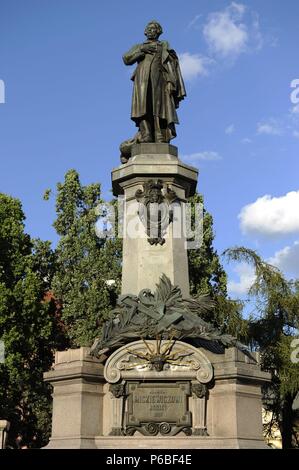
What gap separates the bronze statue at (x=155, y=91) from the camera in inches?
564

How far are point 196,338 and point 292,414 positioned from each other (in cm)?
1264


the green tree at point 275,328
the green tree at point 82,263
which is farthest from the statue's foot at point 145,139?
the green tree at point 82,263

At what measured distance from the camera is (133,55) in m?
14.5

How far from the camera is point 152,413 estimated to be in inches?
430

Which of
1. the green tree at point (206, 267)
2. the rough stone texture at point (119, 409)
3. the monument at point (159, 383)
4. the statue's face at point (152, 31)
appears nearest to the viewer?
the rough stone texture at point (119, 409)

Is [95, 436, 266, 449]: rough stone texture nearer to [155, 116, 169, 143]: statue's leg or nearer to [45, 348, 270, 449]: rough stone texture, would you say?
[45, 348, 270, 449]: rough stone texture

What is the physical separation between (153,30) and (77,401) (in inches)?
323

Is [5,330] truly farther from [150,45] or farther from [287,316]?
[150,45]

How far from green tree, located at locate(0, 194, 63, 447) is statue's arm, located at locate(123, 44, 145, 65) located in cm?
1562

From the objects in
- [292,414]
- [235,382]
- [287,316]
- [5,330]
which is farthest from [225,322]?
[235,382]

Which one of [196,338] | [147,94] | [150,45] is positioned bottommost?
[196,338]

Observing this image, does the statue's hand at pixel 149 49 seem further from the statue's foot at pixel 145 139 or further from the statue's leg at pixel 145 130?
the statue's foot at pixel 145 139

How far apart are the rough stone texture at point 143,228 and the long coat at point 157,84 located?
0.81 meters

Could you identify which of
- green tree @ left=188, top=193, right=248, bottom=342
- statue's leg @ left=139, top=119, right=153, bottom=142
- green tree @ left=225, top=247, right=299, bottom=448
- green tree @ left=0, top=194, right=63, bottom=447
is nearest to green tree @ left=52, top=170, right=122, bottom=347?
green tree @ left=0, top=194, right=63, bottom=447
